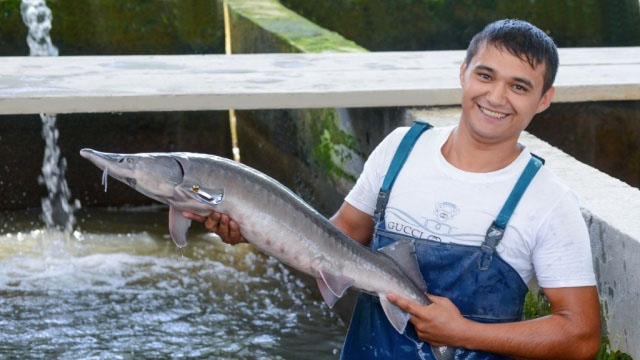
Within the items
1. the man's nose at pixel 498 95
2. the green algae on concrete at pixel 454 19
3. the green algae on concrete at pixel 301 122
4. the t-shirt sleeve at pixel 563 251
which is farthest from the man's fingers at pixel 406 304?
the green algae on concrete at pixel 454 19

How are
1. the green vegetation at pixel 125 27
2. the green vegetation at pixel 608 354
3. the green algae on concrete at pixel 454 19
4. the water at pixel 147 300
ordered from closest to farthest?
the green vegetation at pixel 608 354, the water at pixel 147 300, the green vegetation at pixel 125 27, the green algae on concrete at pixel 454 19

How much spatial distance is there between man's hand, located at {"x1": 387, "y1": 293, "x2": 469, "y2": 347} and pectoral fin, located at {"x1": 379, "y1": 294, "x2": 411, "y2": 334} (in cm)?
3

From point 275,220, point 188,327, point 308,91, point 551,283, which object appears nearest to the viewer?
point 551,283

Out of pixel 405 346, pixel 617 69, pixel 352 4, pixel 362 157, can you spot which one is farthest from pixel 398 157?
pixel 352 4

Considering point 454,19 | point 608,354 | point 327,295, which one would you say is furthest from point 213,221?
point 454,19

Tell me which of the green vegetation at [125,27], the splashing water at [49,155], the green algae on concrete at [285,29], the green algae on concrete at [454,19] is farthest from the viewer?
the green algae on concrete at [454,19]

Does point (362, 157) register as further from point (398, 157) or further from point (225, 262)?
point (398, 157)

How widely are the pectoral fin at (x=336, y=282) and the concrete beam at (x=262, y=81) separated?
2.72m

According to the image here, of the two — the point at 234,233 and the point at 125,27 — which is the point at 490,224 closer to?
the point at 234,233

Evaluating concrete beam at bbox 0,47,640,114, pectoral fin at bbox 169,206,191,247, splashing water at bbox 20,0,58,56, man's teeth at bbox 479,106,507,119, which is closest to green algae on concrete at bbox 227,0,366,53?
concrete beam at bbox 0,47,640,114

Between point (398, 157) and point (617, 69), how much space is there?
3926mm

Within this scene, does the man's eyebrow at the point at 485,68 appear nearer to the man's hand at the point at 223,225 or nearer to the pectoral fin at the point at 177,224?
the man's hand at the point at 223,225

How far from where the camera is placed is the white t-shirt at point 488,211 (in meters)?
2.81

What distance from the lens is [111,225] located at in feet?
26.9
